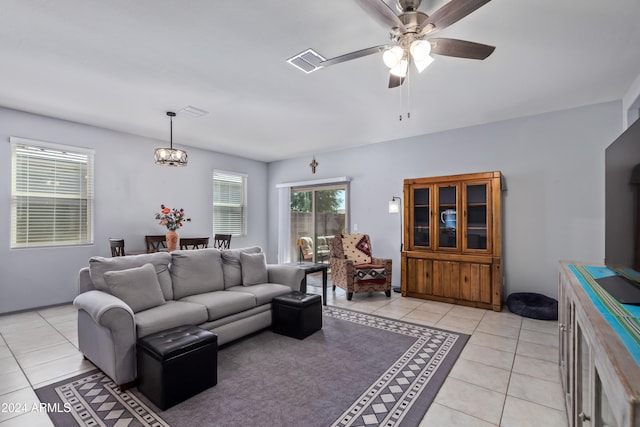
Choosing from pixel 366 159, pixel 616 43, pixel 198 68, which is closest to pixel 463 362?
pixel 616 43

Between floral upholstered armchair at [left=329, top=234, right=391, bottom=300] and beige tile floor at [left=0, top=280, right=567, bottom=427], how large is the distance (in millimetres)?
529

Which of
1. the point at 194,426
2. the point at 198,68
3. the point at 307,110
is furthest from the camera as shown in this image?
the point at 307,110

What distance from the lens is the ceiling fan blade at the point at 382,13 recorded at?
5.35ft

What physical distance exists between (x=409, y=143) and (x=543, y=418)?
4.26 metres

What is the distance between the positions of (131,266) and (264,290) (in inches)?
52.4

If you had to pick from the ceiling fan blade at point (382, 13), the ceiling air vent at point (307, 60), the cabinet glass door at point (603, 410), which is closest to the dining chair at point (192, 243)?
the ceiling air vent at point (307, 60)

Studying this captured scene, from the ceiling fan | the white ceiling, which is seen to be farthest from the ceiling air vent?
the ceiling fan

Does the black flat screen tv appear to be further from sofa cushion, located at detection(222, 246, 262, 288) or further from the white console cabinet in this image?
sofa cushion, located at detection(222, 246, 262, 288)

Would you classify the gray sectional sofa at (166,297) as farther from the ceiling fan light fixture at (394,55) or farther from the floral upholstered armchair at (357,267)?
the ceiling fan light fixture at (394,55)

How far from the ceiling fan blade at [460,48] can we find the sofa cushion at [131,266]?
307 cm

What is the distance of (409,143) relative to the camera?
536 cm

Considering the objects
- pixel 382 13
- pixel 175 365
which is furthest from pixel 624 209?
pixel 175 365

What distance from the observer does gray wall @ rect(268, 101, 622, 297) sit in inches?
152

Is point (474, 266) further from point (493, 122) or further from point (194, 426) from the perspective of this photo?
point (194, 426)
